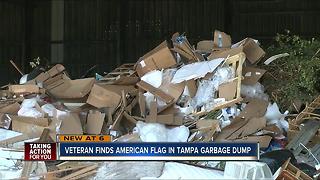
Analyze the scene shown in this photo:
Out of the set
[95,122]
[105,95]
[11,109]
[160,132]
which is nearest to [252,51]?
[160,132]

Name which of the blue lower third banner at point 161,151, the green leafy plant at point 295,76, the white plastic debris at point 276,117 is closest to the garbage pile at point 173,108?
the white plastic debris at point 276,117

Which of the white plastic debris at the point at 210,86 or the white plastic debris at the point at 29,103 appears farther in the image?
the white plastic debris at the point at 29,103

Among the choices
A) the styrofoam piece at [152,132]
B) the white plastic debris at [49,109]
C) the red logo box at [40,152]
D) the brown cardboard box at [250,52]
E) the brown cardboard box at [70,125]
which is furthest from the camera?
the brown cardboard box at [250,52]

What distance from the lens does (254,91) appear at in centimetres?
614

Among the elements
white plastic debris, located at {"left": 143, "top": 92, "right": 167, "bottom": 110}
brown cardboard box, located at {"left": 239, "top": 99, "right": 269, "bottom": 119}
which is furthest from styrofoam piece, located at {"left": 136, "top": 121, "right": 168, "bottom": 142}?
brown cardboard box, located at {"left": 239, "top": 99, "right": 269, "bottom": 119}

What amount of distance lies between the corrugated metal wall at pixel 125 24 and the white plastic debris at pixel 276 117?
478 cm

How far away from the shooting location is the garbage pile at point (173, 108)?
5484mm

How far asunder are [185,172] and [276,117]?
1.78 m

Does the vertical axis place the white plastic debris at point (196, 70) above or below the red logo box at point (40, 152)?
above

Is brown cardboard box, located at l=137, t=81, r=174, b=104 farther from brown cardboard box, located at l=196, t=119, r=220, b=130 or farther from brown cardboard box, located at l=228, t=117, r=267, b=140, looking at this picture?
brown cardboard box, located at l=228, t=117, r=267, b=140

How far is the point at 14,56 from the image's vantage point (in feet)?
38.8

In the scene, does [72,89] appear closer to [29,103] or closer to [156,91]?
[29,103]

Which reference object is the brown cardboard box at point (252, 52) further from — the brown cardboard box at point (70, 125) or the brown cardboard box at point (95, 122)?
the brown cardboard box at point (70, 125)

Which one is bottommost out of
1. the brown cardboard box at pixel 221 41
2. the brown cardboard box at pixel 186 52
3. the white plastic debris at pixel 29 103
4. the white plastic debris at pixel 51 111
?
the white plastic debris at pixel 51 111
